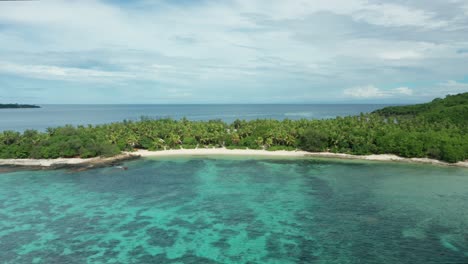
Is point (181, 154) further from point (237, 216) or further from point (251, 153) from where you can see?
point (237, 216)

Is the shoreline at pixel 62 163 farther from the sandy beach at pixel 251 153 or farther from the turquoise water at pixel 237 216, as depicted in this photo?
the sandy beach at pixel 251 153

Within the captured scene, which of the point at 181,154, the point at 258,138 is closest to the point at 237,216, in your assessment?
the point at 181,154

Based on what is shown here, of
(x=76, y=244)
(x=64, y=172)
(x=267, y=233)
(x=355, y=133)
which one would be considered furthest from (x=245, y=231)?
(x=355, y=133)

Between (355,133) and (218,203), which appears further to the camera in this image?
(355,133)

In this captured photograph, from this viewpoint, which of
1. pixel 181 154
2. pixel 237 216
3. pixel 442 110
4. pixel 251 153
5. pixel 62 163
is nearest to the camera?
pixel 237 216

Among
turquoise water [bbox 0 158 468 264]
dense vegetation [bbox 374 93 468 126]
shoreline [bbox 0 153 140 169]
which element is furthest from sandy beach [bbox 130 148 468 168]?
dense vegetation [bbox 374 93 468 126]

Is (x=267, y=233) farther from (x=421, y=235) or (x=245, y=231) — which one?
(x=421, y=235)
